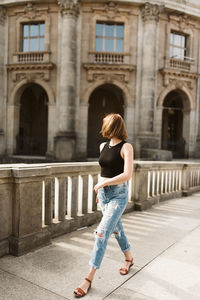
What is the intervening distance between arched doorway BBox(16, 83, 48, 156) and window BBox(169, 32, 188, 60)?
10.9 m

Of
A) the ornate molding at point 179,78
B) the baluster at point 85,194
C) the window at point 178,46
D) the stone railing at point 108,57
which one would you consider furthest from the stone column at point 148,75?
the baluster at point 85,194

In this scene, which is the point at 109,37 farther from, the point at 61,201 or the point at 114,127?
the point at 114,127

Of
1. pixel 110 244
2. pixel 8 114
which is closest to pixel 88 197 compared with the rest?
pixel 110 244

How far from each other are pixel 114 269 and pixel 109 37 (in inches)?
655

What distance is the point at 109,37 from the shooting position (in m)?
16.9

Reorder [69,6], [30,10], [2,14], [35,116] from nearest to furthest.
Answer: [69,6] → [30,10] → [2,14] → [35,116]

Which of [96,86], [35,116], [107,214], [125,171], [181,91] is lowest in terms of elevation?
[107,214]

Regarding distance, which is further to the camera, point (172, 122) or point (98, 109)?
point (172, 122)

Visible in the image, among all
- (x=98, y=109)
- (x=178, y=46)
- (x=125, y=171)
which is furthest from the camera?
(x=98, y=109)

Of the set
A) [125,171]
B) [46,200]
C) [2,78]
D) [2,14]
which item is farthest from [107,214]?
[2,14]

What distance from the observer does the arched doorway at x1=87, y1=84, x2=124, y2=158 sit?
20906 mm

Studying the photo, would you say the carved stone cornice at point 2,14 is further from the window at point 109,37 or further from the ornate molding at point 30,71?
the window at point 109,37

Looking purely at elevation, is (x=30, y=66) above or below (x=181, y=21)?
below

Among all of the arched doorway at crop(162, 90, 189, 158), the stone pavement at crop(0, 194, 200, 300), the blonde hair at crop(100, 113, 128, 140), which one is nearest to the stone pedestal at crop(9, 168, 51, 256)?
the stone pavement at crop(0, 194, 200, 300)
